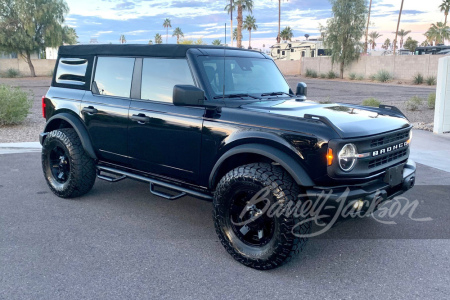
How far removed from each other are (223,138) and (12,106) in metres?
9.58

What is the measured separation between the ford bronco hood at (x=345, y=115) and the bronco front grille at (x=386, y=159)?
0.25 metres

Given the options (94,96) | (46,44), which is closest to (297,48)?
(46,44)

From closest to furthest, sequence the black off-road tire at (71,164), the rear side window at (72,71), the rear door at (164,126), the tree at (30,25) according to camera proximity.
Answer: the rear door at (164,126), the black off-road tire at (71,164), the rear side window at (72,71), the tree at (30,25)

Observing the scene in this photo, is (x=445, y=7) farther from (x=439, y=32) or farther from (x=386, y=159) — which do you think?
(x=386, y=159)

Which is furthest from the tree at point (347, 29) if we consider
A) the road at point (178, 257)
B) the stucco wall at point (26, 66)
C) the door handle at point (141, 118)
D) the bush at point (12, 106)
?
the door handle at point (141, 118)

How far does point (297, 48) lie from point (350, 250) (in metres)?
63.3

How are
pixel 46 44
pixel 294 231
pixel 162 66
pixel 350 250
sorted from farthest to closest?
1. pixel 46 44
2. pixel 162 66
3. pixel 350 250
4. pixel 294 231

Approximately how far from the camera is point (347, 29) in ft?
148

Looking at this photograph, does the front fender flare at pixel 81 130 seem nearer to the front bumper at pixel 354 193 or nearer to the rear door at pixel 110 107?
the rear door at pixel 110 107

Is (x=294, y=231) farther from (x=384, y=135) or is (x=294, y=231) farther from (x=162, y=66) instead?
(x=162, y=66)

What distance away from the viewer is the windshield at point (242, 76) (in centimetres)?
442

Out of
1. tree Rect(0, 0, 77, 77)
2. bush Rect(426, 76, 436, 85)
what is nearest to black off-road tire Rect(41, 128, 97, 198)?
bush Rect(426, 76, 436, 85)

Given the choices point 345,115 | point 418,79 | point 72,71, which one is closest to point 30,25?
point 418,79

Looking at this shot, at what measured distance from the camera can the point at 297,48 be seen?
64.6 m
